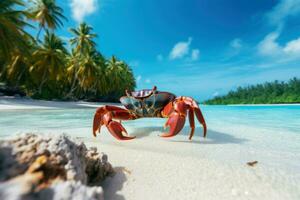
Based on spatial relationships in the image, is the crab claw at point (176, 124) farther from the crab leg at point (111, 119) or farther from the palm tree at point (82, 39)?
the palm tree at point (82, 39)

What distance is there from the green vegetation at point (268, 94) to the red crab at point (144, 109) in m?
47.4

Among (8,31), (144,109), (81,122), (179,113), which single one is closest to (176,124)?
(179,113)

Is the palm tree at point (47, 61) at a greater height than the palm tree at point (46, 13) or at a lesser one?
lesser

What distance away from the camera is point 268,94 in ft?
163

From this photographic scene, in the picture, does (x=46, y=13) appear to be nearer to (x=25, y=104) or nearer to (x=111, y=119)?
(x=25, y=104)

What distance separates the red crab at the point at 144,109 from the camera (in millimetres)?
2908

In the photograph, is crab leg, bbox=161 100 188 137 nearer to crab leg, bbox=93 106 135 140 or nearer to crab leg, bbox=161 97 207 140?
crab leg, bbox=161 97 207 140

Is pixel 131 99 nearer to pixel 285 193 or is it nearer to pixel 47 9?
pixel 285 193

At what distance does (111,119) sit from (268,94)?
5827cm

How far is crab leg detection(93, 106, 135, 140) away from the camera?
290 cm

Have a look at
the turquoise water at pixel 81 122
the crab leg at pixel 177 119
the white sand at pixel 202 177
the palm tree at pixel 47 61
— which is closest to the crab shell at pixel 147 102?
the crab leg at pixel 177 119

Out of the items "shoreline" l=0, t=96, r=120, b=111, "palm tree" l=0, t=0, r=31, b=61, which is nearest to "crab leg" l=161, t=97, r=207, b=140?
"shoreline" l=0, t=96, r=120, b=111

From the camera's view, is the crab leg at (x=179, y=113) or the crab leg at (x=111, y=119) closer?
A: the crab leg at (x=179, y=113)

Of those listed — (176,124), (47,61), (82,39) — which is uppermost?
(82,39)
